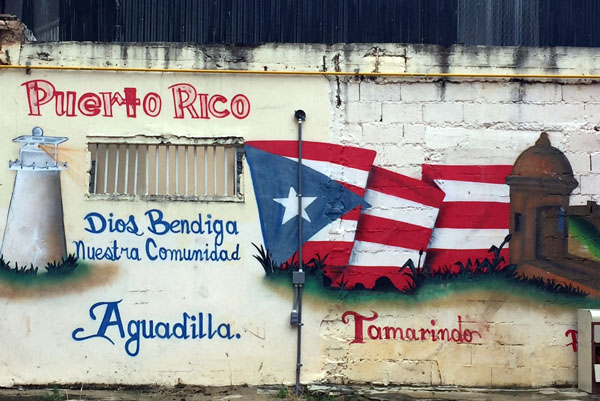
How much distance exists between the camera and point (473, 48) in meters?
7.16

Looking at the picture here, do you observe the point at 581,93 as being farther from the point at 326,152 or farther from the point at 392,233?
the point at 326,152

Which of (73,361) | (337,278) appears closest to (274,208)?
(337,278)

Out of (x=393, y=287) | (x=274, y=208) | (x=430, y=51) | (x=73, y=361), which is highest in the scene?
(x=430, y=51)

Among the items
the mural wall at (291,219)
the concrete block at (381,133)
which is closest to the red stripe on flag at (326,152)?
the mural wall at (291,219)

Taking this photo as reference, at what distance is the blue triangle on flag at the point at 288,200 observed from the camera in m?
Answer: 7.02

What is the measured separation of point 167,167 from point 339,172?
1825mm

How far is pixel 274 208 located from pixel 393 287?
1504 mm

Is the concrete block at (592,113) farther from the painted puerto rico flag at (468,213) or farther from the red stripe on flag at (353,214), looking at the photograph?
the red stripe on flag at (353,214)

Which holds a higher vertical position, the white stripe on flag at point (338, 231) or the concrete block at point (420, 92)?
the concrete block at point (420, 92)

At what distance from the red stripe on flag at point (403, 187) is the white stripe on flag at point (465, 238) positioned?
1.06ft

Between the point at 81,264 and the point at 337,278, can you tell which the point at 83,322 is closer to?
the point at 81,264

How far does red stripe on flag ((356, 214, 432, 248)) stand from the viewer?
7074 mm

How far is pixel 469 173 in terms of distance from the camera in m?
7.13

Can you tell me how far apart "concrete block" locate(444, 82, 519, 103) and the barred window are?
2323 millimetres
